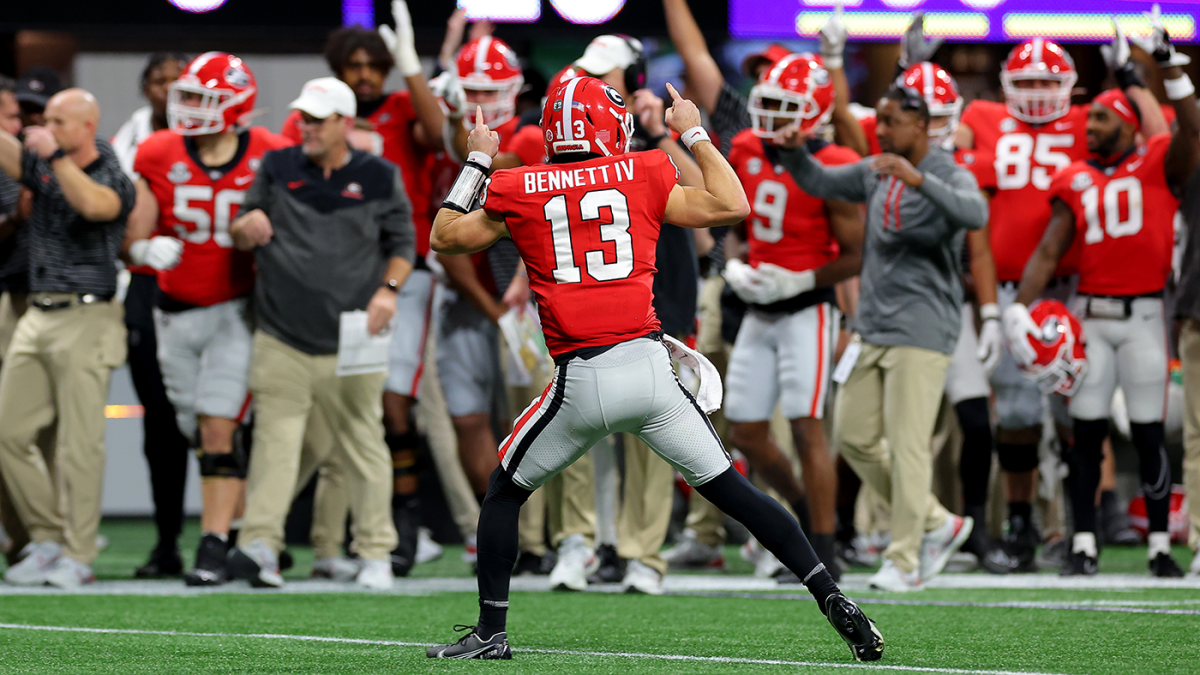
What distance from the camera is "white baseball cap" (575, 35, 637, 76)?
6.63 m

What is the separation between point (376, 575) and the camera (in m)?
6.76

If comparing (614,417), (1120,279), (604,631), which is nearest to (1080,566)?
(1120,279)

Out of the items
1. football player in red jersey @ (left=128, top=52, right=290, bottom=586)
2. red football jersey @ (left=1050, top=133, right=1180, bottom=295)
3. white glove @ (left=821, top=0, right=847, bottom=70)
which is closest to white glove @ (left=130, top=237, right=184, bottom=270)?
football player in red jersey @ (left=128, top=52, right=290, bottom=586)

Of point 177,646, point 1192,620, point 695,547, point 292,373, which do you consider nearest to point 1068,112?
point 695,547

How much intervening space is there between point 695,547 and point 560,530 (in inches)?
39.3

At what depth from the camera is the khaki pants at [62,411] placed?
22.2 ft

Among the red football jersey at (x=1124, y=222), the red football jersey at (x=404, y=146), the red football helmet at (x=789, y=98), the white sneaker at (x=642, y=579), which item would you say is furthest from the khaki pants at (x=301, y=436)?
the red football jersey at (x=1124, y=222)

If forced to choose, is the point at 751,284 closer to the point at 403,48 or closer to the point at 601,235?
the point at 403,48

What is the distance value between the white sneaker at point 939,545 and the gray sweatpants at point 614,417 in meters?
2.60

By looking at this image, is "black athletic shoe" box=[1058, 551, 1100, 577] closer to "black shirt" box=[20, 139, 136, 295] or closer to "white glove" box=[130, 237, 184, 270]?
"white glove" box=[130, 237, 184, 270]

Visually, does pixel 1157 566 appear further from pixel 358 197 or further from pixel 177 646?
pixel 177 646

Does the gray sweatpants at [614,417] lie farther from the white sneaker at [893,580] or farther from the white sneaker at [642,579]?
the white sneaker at [893,580]

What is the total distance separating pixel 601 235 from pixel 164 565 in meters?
3.89

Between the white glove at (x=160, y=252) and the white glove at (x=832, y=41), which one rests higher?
the white glove at (x=832, y=41)
